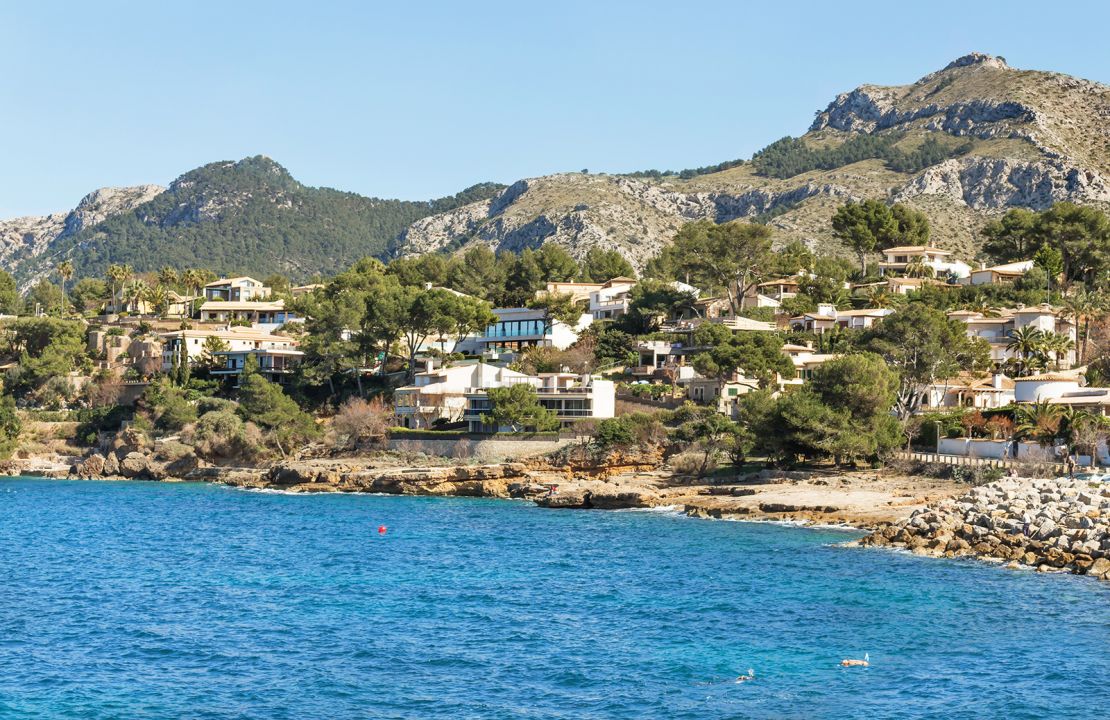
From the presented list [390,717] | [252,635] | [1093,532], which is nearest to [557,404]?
[1093,532]

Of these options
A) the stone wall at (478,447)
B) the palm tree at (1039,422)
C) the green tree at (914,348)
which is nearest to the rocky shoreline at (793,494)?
the stone wall at (478,447)

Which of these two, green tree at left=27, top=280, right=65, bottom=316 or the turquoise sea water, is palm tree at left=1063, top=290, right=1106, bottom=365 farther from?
green tree at left=27, top=280, right=65, bottom=316

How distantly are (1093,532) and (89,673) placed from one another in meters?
33.7

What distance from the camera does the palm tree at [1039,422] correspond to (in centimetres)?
6122

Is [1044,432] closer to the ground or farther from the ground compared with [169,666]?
farther from the ground

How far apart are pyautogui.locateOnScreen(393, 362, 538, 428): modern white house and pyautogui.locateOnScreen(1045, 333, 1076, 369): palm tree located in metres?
35.1

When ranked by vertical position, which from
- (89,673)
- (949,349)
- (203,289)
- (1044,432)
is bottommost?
(89,673)

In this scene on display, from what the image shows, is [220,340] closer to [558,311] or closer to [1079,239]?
[558,311]

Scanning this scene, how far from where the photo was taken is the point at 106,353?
114m

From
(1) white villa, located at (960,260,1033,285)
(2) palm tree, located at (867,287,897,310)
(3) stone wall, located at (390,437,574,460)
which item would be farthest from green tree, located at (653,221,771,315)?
(3) stone wall, located at (390,437,574,460)

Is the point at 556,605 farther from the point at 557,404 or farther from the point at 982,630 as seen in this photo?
the point at 557,404

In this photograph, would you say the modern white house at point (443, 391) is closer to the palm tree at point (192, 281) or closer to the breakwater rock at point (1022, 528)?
the breakwater rock at point (1022, 528)

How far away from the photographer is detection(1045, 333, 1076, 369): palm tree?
8256 centimetres

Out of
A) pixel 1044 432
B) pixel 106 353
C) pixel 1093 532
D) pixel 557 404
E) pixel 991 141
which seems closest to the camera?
pixel 1093 532
